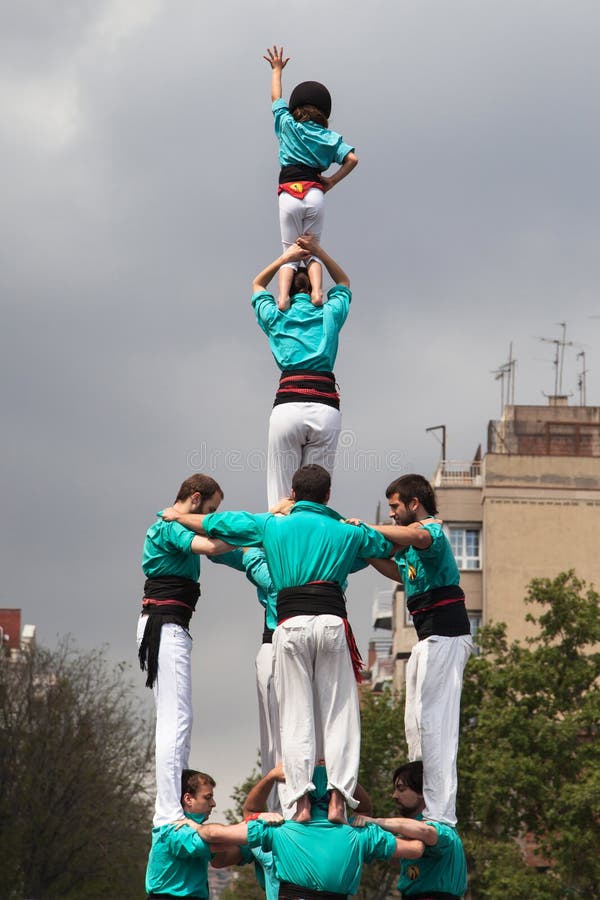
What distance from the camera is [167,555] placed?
15.5 meters

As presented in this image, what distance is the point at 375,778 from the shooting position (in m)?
49.3

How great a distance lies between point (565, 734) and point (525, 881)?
3642 mm

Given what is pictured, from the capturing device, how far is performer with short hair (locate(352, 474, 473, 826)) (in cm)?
1541

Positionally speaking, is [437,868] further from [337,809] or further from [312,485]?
[312,485]

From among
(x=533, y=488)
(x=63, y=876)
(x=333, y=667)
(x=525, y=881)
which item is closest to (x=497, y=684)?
(x=525, y=881)

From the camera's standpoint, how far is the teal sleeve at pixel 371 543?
1457cm

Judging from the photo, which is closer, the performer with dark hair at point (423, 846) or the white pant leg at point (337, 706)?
the white pant leg at point (337, 706)

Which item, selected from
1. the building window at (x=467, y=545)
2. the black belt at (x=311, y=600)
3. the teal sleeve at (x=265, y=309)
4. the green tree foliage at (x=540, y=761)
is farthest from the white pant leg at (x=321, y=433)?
the building window at (x=467, y=545)

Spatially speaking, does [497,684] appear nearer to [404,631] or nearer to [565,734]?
[565,734]

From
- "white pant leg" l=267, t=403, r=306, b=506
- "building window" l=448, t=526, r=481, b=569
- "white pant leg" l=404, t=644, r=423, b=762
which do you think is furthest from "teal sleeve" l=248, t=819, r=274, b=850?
"building window" l=448, t=526, r=481, b=569

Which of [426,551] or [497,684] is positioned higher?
[497,684]

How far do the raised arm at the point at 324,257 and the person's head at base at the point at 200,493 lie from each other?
135 inches

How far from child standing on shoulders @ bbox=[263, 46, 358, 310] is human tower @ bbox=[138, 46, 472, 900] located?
698 millimetres

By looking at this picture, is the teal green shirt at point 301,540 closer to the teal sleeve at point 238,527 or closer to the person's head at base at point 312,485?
the teal sleeve at point 238,527
